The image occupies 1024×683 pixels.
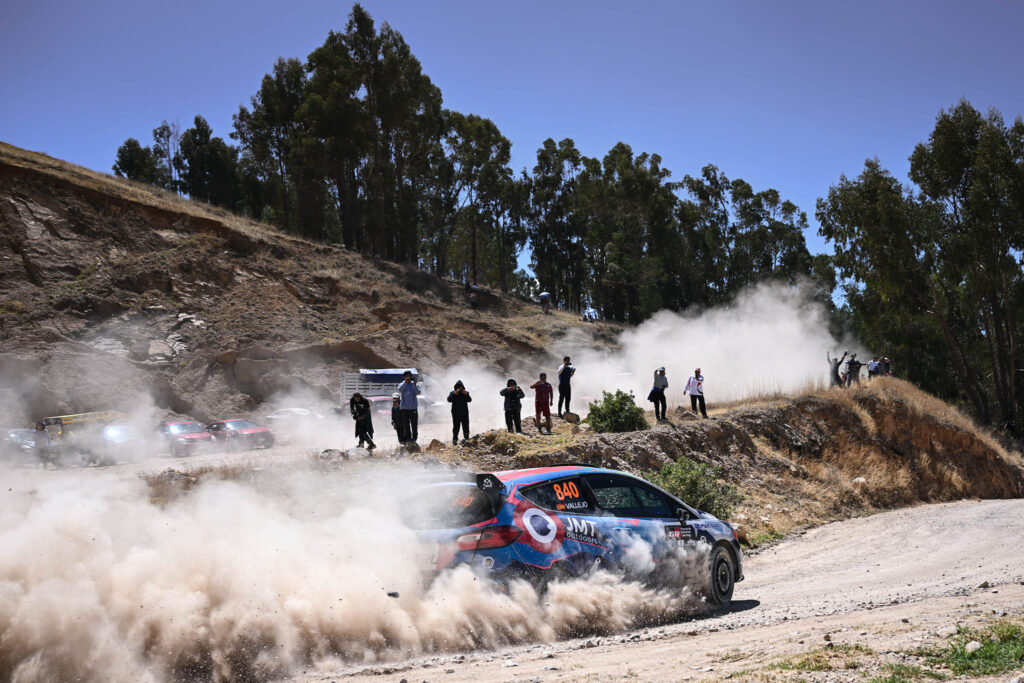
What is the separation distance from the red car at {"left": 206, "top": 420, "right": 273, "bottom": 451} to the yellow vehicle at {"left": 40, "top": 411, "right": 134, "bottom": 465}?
2.66 m

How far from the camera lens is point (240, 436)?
2348 cm

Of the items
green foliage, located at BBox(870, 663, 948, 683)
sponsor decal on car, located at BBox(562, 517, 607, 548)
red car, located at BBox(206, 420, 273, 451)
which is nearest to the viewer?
green foliage, located at BBox(870, 663, 948, 683)

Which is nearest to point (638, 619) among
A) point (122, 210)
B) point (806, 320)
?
point (122, 210)

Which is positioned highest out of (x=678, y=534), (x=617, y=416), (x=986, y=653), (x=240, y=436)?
(x=240, y=436)

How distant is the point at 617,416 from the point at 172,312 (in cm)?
2346

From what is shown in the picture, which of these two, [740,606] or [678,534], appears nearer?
[678,534]

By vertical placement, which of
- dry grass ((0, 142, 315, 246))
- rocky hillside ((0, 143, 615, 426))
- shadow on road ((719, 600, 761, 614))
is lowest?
shadow on road ((719, 600, 761, 614))

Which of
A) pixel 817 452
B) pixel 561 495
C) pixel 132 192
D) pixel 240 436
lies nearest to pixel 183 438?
pixel 240 436

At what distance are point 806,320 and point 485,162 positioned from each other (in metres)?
26.7

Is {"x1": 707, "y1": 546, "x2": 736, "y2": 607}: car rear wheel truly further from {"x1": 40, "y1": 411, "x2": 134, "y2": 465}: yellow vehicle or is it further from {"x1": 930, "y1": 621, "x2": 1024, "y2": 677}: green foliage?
{"x1": 40, "y1": 411, "x2": 134, "y2": 465}: yellow vehicle

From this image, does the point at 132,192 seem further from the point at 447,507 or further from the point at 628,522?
the point at 628,522

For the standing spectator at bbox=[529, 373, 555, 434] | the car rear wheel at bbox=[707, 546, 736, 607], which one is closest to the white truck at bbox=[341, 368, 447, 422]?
the standing spectator at bbox=[529, 373, 555, 434]

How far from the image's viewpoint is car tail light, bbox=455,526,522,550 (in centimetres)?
694

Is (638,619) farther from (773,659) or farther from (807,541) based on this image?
(807,541)
